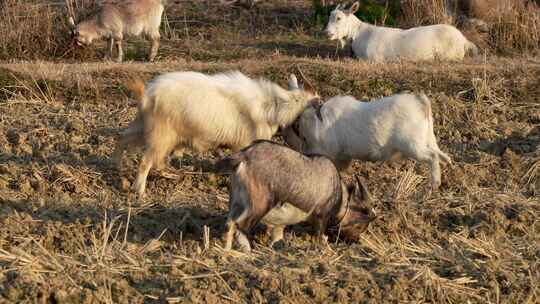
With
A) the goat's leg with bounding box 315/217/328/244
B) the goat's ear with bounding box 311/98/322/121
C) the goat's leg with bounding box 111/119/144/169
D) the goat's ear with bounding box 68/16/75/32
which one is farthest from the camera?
the goat's ear with bounding box 68/16/75/32

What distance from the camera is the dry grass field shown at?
590 cm

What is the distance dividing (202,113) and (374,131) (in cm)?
155

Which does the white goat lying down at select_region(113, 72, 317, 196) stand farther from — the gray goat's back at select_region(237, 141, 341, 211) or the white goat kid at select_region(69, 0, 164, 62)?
the white goat kid at select_region(69, 0, 164, 62)

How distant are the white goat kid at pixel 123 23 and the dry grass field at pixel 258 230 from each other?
2.12 feet

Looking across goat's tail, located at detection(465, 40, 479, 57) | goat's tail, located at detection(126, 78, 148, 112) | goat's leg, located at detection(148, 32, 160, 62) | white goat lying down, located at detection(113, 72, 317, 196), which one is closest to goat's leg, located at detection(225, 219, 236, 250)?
white goat lying down, located at detection(113, 72, 317, 196)

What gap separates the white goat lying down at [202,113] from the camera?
827cm

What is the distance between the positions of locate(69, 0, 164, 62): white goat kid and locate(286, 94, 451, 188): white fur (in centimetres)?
650

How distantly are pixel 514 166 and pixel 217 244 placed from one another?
4.01 metres

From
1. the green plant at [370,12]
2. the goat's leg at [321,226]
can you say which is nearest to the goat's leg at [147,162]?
the goat's leg at [321,226]

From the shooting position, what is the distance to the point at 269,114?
28.4 ft

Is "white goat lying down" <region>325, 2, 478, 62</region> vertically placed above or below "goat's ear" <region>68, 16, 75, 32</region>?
above

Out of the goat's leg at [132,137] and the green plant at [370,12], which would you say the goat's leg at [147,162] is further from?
the green plant at [370,12]

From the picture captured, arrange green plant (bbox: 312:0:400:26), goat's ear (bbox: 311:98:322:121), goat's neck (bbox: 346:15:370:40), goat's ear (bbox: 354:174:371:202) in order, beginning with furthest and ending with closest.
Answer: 1. green plant (bbox: 312:0:400:26)
2. goat's neck (bbox: 346:15:370:40)
3. goat's ear (bbox: 311:98:322:121)
4. goat's ear (bbox: 354:174:371:202)

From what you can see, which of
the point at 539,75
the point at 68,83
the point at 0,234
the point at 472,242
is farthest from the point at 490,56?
the point at 0,234
